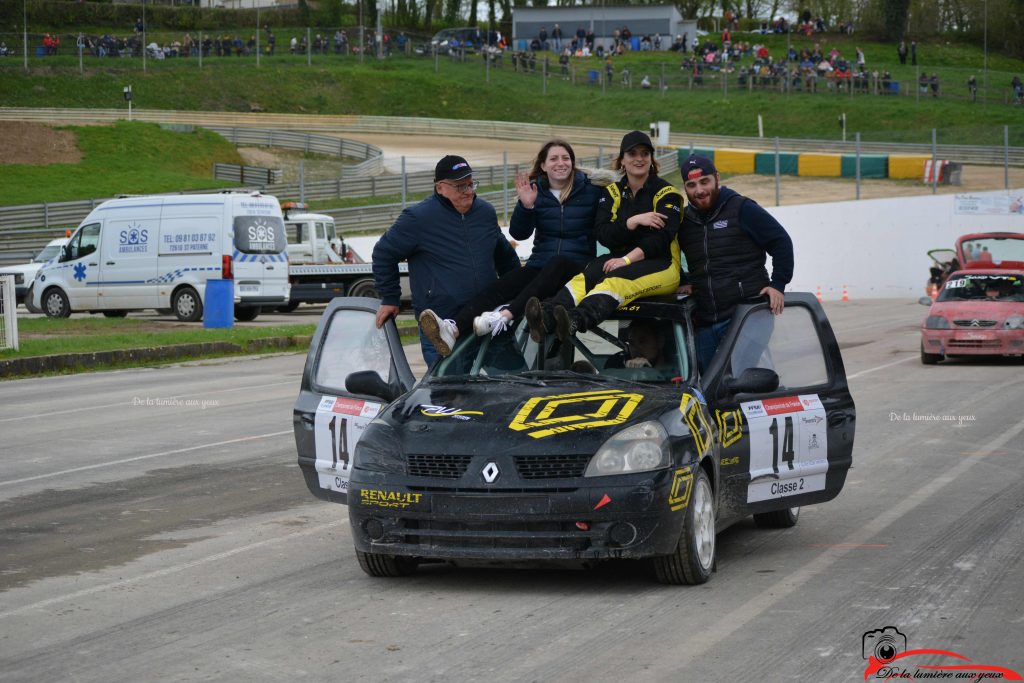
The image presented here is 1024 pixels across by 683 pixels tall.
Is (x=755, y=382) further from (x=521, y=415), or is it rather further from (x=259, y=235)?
(x=259, y=235)

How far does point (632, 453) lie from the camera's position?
251 inches

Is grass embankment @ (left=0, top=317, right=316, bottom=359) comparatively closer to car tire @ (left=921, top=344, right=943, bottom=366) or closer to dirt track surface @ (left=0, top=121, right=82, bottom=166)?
car tire @ (left=921, top=344, right=943, bottom=366)

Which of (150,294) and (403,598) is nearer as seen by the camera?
(403,598)

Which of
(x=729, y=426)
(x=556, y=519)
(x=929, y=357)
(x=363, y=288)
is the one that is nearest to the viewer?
(x=556, y=519)

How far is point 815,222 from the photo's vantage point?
4275 centimetres

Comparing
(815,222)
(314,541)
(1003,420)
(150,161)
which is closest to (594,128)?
(150,161)

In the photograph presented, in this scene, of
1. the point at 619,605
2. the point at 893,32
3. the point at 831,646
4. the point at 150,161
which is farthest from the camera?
the point at 893,32

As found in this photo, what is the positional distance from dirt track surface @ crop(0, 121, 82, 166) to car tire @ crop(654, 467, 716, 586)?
177 ft

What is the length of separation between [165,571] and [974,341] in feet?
49.1

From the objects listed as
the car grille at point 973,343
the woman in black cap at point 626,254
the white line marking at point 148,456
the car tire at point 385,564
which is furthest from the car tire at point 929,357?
the car tire at point 385,564

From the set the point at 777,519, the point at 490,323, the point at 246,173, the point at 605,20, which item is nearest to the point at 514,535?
the point at 490,323

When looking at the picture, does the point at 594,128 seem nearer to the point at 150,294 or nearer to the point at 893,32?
the point at 893,32

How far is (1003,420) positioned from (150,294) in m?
19.6

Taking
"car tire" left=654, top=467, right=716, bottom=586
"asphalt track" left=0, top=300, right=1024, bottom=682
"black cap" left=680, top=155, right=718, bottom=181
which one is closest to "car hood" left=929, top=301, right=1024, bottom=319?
"asphalt track" left=0, top=300, right=1024, bottom=682
